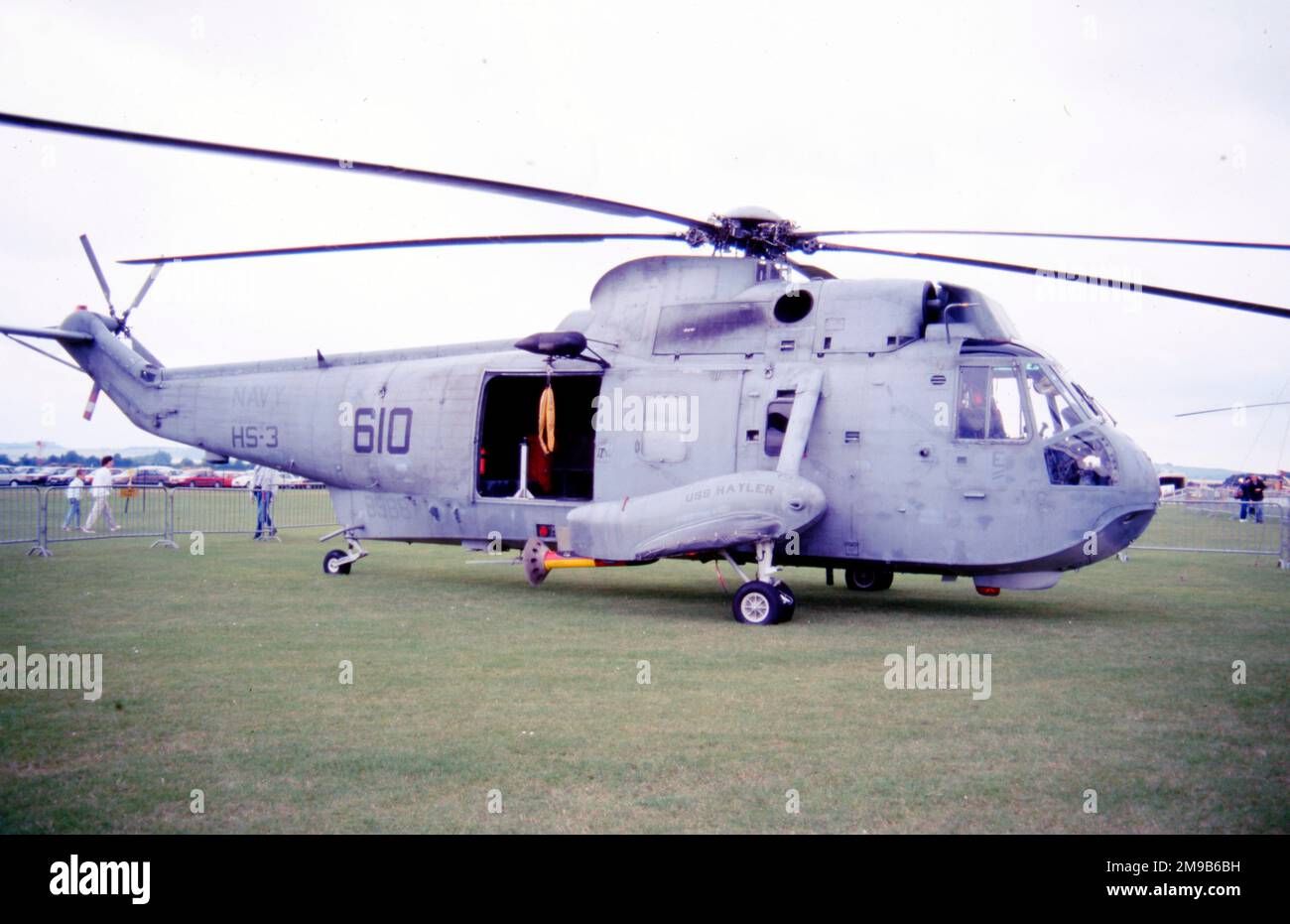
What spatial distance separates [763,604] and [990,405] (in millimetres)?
3616

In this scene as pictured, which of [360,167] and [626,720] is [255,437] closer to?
[360,167]

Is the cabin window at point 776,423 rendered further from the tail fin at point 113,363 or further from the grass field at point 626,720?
the tail fin at point 113,363

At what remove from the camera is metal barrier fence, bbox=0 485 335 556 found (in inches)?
840

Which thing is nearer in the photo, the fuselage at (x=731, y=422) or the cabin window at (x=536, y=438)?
the fuselage at (x=731, y=422)

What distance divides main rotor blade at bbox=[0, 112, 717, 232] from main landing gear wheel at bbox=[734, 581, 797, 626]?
4.48m

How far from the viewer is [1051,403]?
11.2 m

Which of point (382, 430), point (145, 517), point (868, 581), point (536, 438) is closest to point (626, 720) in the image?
point (868, 581)

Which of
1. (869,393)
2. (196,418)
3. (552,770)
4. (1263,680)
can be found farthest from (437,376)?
(1263,680)

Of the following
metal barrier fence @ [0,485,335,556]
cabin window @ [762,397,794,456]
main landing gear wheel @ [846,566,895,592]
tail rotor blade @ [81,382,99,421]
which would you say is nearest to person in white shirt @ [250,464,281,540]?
metal barrier fence @ [0,485,335,556]

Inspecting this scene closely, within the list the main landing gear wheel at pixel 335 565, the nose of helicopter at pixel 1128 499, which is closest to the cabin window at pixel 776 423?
the nose of helicopter at pixel 1128 499

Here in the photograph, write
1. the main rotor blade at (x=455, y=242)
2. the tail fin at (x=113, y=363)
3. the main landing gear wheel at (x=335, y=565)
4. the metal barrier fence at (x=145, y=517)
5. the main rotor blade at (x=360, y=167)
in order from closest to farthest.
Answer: the main rotor blade at (x=360, y=167) → the main rotor blade at (x=455, y=242) → the main landing gear wheel at (x=335, y=565) → the tail fin at (x=113, y=363) → the metal barrier fence at (x=145, y=517)

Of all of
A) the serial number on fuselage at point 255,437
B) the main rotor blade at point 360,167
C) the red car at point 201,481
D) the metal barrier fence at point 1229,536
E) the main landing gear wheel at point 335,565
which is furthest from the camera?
the red car at point 201,481

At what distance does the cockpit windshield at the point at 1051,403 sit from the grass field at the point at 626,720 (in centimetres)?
238

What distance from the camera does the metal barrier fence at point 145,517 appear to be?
2133cm
